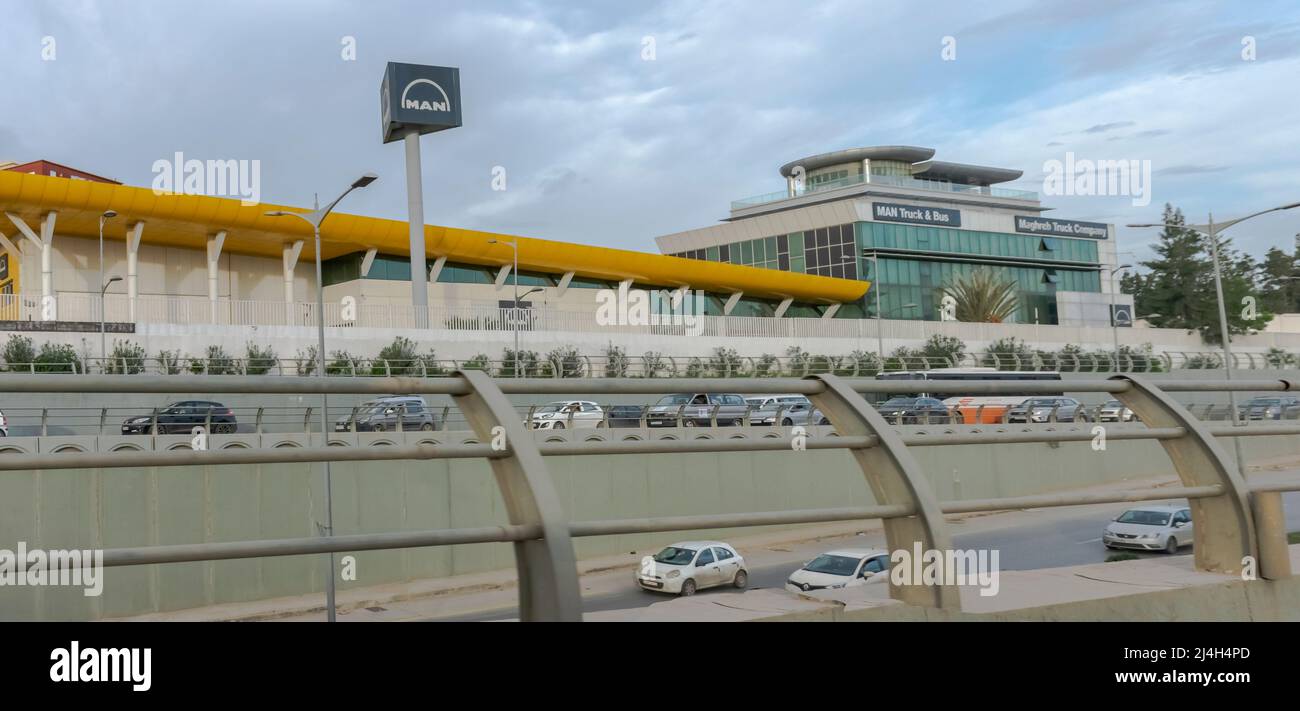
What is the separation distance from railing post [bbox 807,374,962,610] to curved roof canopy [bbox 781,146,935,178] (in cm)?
9691

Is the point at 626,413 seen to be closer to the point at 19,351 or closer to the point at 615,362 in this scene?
the point at 19,351

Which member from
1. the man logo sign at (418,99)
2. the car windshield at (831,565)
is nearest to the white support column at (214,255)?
the man logo sign at (418,99)

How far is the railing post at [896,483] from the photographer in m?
3.73

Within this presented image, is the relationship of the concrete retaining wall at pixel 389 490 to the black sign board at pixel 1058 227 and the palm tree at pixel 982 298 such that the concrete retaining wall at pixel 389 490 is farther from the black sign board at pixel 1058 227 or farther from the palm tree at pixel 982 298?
the black sign board at pixel 1058 227

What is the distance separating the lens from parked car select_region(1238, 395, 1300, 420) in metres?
5.99

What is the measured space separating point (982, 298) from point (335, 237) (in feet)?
145

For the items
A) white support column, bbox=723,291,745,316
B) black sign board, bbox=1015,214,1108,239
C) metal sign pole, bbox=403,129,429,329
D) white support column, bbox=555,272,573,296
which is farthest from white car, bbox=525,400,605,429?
black sign board, bbox=1015,214,1108,239

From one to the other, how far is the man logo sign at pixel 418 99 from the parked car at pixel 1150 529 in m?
52.6

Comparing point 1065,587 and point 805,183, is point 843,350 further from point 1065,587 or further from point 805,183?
point 1065,587

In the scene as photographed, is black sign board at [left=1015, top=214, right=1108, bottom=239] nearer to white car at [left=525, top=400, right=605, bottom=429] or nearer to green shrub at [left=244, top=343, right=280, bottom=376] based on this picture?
green shrub at [left=244, top=343, right=280, bottom=376]

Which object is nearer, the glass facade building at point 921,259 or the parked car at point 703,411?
the parked car at point 703,411

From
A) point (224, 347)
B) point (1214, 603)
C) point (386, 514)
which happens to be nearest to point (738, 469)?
point (386, 514)

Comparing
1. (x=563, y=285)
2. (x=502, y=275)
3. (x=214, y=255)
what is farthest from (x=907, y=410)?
(x=563, y=285)

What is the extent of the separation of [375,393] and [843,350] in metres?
58.4
